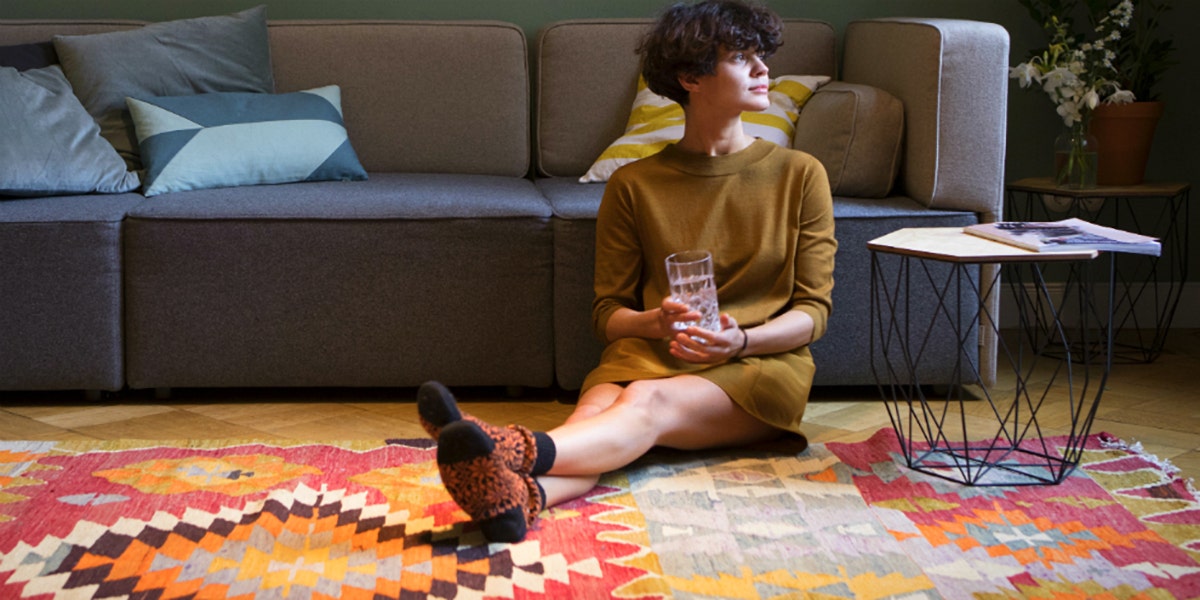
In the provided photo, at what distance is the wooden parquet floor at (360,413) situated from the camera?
7.89 ft

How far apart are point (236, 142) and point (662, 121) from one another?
39.6 inches

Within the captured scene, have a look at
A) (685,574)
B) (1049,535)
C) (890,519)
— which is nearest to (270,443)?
(685,574)

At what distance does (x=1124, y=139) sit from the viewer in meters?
3.07

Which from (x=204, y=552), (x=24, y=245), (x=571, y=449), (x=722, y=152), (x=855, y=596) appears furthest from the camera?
(x=24, y=245)

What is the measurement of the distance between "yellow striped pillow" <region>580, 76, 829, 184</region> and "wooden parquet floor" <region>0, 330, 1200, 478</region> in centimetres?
61

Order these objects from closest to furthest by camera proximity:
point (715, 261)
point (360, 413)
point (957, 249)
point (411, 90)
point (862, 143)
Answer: point (957, 249), point (715, 261), point (360, 413), point (862, 143), point (411, 90)

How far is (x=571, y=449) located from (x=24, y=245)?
1.34m

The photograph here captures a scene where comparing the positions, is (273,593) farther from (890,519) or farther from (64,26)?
(64,26)

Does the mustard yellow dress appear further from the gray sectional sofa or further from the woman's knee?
the gray sectional sofa

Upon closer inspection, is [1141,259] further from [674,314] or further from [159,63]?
[159,63]

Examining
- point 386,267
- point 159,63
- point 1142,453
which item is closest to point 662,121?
point 386,267

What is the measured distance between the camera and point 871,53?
9.82 feet

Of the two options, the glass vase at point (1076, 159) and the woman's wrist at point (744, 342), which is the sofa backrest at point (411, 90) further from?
the glass vase at point (1076, 159)

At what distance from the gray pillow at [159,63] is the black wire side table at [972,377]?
164 centimetres
